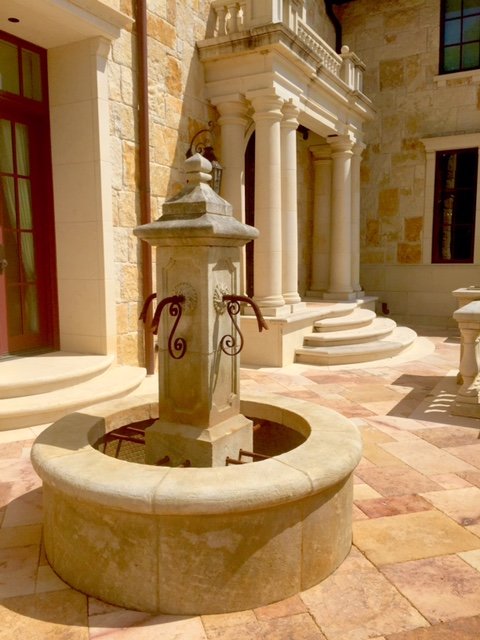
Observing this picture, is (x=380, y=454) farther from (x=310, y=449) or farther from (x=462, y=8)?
(x=462, y=8)

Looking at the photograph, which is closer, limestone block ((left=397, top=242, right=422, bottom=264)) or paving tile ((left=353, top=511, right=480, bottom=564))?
paving tile ((left=353, top=511, right=480, bottom=564))

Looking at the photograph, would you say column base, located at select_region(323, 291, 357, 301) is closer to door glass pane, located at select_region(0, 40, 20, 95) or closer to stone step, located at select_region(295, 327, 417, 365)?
stone step, located at select_region(295, 327, 417, 365)

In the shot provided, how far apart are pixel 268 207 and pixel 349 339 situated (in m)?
2.29

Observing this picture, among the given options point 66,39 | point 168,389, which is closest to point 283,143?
point 66,39

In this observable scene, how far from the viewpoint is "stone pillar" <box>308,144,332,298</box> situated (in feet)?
33.7

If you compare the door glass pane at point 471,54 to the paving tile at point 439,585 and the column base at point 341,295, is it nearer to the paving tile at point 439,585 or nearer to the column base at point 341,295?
the column base at point 341,295

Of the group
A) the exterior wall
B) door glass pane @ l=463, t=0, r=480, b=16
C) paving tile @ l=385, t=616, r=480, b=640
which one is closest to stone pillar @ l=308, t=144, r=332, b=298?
the exterior wall

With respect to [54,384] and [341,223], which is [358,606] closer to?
[54,384]

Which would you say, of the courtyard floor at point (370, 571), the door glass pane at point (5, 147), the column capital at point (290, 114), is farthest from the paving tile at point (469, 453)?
the column capital at point (290, 114)

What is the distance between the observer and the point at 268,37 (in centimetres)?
661

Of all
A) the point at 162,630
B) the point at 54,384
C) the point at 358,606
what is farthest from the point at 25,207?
the point at 358,606

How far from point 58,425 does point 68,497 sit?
26.5 inches

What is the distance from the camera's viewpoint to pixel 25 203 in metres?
5.67

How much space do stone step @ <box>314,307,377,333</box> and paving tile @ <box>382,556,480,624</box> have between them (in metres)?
5.54
